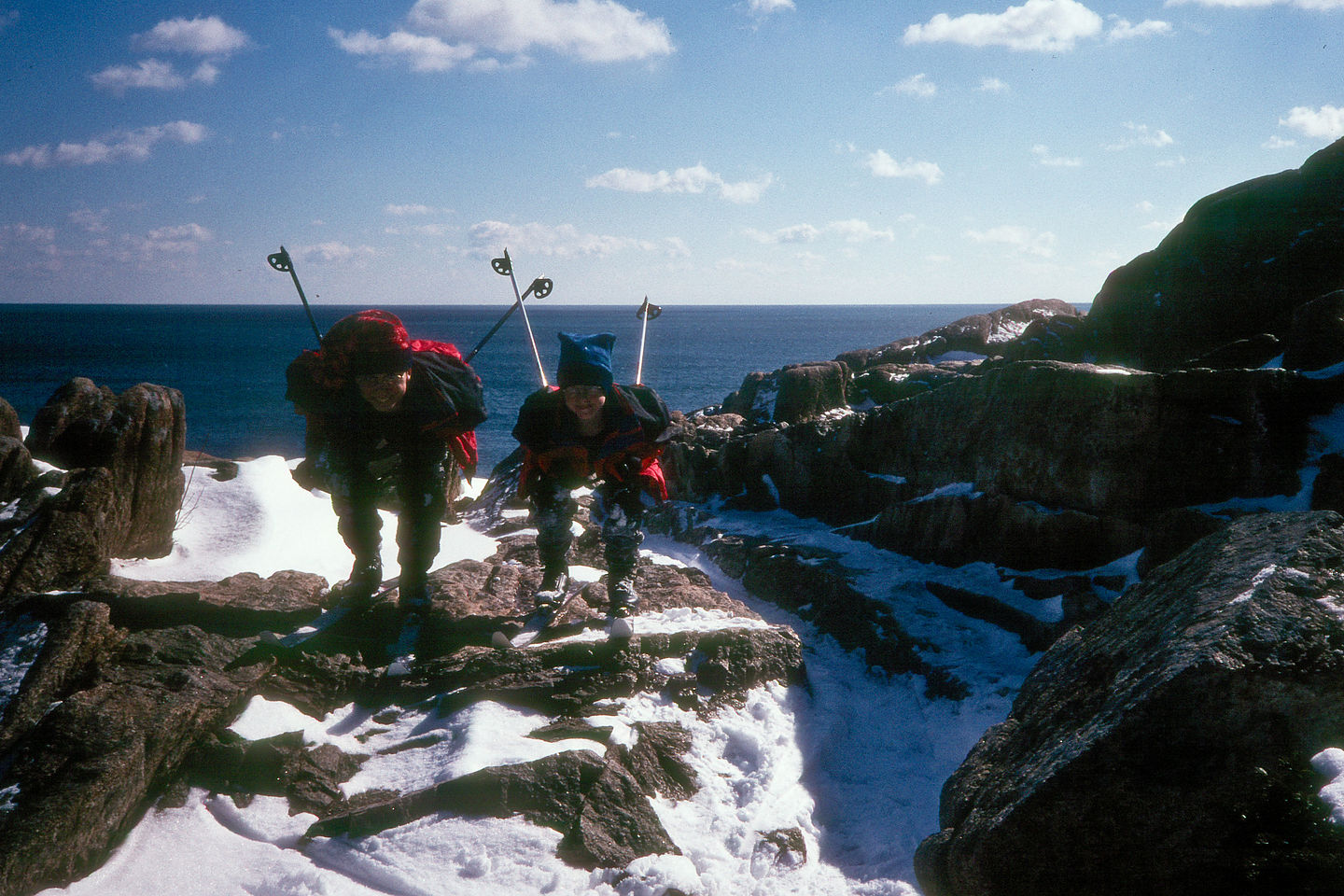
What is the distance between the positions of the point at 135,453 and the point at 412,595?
8.40 feet

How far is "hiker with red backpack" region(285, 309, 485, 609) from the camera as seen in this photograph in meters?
4.14

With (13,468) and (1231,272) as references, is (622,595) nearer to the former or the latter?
(13,468)

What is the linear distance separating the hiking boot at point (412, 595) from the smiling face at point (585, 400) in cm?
141

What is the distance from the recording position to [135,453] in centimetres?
537

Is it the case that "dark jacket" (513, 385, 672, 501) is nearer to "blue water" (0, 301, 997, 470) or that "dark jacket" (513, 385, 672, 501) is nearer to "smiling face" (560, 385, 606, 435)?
"smiling face" (560, 385, 606, 435)

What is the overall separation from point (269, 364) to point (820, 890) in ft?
267

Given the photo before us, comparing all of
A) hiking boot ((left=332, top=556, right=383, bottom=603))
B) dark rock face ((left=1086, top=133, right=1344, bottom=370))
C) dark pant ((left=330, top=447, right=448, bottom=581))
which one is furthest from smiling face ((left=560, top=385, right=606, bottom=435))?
dark rock face ((left=1086, top=133, right=1344, bottom=370))

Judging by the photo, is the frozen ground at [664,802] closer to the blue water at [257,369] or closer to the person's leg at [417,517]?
the person's leg at [417,517]

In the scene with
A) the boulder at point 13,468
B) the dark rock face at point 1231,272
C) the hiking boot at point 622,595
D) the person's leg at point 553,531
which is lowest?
the hiking boot at point 622,595

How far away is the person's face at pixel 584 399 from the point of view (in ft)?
14.4

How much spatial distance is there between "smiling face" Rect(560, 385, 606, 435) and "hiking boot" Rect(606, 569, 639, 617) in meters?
1.05

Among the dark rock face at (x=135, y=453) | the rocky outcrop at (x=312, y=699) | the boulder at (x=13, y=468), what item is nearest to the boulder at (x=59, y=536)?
the rocky outcrop at (x=312, y=699)

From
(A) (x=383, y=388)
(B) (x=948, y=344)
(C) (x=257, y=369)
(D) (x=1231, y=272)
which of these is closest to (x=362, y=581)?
(A) (x=383, y=388)

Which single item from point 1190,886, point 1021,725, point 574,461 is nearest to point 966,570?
point 1021,725
